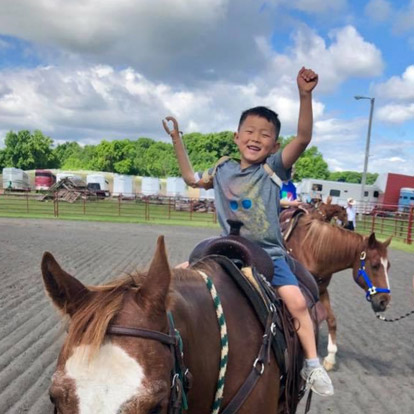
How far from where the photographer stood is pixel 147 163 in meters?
68.5

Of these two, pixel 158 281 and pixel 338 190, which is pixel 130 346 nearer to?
pixel 158 281

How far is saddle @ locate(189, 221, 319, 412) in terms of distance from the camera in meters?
1.97

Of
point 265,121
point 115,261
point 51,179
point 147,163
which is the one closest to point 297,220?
point 265,121

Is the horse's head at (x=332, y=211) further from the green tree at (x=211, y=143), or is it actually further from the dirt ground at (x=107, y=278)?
the green tree at (x=211, y=143)

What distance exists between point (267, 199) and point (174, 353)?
3.95ft

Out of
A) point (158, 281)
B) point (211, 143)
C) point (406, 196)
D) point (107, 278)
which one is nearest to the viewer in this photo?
point (158, 281)

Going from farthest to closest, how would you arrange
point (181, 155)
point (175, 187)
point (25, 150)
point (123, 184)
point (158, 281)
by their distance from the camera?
point (25, 150)
point (123, 184)
point (175, 187)
point (181, 155)
point (158, 281)

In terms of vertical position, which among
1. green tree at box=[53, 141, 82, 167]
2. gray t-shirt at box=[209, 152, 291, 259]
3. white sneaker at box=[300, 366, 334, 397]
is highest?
green tree at box=[53, 141, 82, 167]

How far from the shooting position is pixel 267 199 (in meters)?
2.27

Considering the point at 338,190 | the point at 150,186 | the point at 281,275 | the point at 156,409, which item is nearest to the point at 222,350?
the point at 156,409

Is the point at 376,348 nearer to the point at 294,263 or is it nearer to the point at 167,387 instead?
the point at 294,263

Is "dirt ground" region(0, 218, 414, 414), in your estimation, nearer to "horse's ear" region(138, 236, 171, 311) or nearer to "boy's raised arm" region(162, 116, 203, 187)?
"horse's ear" region(138, 236, 171, 311)

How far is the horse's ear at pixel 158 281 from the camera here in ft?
4.08

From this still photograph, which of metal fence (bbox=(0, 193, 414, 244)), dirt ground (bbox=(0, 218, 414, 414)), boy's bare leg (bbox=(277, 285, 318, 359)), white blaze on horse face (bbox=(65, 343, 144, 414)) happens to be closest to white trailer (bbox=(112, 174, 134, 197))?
metal fence (bbox=(0, 193, 414, 244))
